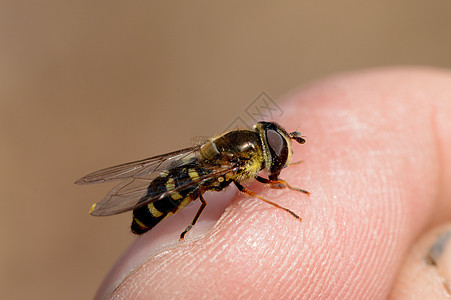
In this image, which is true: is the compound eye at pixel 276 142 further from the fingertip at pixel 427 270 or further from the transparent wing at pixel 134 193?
the fingertip at pixel 427 270

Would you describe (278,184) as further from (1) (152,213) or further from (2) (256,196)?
(1) (152,213)

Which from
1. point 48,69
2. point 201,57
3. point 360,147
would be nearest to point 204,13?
point 201,57

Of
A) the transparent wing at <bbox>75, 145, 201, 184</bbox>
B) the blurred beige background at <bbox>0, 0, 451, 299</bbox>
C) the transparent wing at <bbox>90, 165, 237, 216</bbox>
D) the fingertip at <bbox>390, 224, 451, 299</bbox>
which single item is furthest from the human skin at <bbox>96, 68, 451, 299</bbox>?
the blurred beige background at <bbox>0, 0, 451, 299</bbox>

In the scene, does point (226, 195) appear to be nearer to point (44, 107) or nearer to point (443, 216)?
point (443, 216)

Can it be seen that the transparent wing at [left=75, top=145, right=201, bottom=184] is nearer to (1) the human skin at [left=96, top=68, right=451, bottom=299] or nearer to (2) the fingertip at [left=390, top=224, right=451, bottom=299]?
(1) the human skin at [left=96, top=68, right=451, bottom=299]

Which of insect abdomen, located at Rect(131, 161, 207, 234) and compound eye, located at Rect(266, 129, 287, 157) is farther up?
insect abdomen, located at Rect(131, 161, 207, 234)
